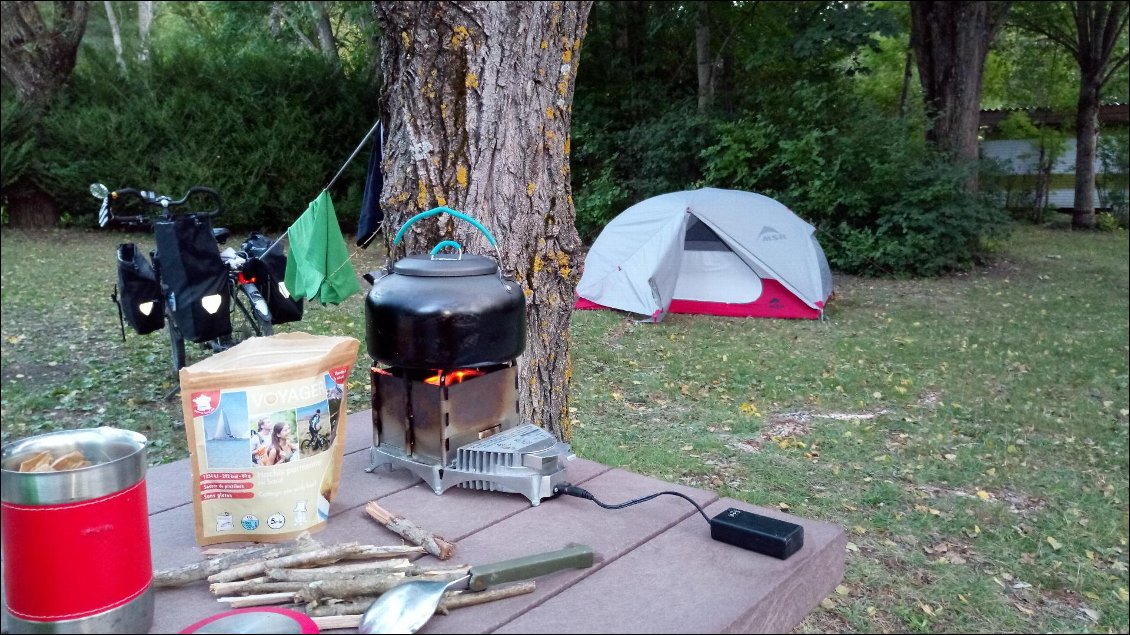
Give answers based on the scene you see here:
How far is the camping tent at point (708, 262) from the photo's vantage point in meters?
8.52

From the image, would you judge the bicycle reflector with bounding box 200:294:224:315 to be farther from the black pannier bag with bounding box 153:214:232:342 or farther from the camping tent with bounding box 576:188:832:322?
the camping tent with bounding box 576:188:832:322

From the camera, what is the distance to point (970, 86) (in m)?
12.5

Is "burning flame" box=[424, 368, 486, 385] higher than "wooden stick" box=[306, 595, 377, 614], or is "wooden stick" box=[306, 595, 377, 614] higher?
"burning flame" box=[424, 368, 486, 385]

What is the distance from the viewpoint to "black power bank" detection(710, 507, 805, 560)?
1.76m

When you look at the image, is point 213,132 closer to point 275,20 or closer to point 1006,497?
point 275,20

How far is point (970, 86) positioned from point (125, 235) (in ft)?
41.7

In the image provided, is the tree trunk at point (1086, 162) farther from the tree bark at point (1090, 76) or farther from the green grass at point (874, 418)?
the green grass at point (874, 418)

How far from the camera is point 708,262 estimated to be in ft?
29.0

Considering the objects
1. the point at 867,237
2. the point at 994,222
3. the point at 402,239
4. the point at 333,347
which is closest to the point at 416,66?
the point at 402,239

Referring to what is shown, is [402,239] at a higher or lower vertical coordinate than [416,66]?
lower

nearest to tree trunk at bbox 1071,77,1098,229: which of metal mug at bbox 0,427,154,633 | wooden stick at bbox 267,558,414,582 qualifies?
wooden stick at bbox 267,558,414,582

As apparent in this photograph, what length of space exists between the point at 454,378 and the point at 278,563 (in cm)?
62

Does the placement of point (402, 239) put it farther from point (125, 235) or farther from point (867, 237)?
point (125, 235)

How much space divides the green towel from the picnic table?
235 cm
